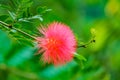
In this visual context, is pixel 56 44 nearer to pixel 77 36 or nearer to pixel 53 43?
pixel 53 43

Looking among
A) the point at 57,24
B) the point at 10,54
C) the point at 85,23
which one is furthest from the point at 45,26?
the point at 85,23

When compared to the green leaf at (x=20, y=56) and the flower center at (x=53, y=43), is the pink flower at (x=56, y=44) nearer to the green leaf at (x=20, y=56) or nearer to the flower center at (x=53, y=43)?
the flower center at (x=53, y=43)

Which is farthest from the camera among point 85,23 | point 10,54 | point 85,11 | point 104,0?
point 85,11

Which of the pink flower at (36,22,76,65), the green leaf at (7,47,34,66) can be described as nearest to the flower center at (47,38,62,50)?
the pink flower at (36,22,76,65)

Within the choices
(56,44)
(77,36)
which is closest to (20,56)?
(77,36)

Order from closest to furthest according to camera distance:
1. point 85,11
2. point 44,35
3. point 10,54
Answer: point 44,35 → point 10,54 → point 85,11

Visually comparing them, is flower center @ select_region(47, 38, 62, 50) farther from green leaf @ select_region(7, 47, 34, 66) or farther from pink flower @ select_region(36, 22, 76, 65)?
green leaf @ select_region(7, 47, 34, 66)

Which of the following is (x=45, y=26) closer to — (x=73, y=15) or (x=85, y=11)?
(x=73, y=15)
